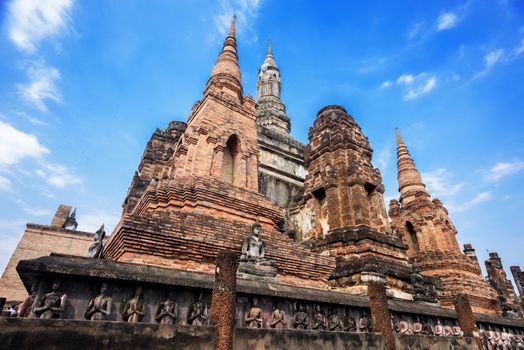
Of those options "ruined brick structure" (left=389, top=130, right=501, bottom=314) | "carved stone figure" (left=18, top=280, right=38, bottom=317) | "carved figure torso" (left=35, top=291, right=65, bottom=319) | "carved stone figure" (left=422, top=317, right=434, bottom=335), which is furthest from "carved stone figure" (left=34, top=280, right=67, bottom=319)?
"ruined brick structure" (left=389, top=130, right=501, bottom=314)

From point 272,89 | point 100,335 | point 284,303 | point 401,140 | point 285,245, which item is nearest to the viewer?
point 100,335

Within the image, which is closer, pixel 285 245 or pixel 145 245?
pixel 145 245

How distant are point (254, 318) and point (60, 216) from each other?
24479 mm

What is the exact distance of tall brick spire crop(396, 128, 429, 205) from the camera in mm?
20406

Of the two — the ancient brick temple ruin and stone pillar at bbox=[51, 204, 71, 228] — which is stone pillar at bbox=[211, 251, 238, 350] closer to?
the ancient brick temple ruin

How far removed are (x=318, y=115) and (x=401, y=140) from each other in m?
13.3

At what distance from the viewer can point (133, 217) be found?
20.9ft

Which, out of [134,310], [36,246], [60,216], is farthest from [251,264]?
[60,216]

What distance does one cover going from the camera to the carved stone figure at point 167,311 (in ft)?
12.7

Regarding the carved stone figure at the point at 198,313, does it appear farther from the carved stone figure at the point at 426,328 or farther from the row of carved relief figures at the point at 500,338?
the row of carved relief figures at the point at 500,338

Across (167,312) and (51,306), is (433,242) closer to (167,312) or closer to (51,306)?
(167,312)

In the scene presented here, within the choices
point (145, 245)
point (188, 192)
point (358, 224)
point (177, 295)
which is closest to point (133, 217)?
point (145, 245)

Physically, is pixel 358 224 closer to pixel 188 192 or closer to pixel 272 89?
pixel 188 192

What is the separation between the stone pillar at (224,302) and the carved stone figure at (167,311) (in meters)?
0.67
